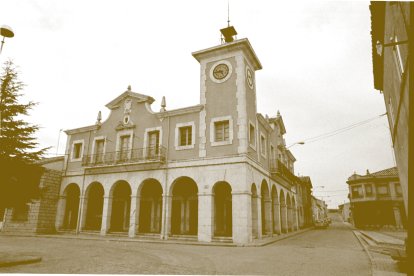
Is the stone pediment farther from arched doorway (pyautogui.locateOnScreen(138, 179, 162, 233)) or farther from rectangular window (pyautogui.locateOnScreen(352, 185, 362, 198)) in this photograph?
rectangular window (pyautogui.locateOnScreen(352, 185, 362, 198))

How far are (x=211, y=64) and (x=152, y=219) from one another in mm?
11828

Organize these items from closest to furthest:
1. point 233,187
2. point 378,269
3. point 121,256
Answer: point 378,269, point 121,256, point 233,187

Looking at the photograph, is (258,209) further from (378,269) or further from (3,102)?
(3,102)

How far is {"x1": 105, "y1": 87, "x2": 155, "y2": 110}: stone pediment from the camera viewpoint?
70.2 ft

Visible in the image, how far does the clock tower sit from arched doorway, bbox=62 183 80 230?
12750 millimetres

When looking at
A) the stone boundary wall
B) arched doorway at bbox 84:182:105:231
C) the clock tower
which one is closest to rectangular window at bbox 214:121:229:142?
the clock tower

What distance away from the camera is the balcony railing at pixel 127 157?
19.2 metres

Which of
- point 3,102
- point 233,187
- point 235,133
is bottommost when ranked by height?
point 233,187

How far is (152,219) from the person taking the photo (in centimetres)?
2070

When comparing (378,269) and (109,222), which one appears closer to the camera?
(378,269)

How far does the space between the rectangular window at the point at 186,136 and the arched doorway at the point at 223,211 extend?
345 cm

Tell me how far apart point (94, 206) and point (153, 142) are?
26.0 feet

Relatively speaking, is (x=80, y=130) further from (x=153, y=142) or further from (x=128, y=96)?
(x=153, y=142)

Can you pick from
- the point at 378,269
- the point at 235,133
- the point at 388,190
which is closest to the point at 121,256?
the point at 378,269
